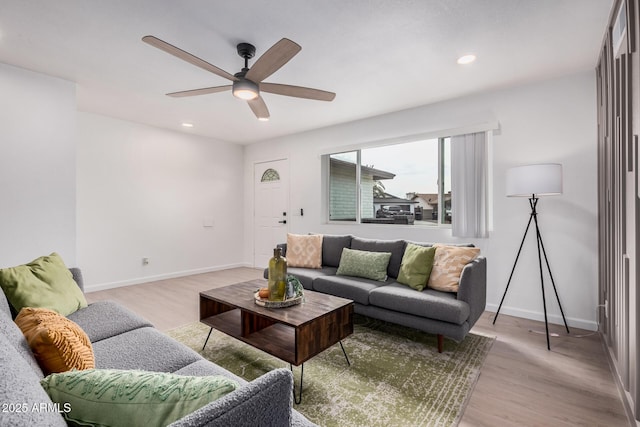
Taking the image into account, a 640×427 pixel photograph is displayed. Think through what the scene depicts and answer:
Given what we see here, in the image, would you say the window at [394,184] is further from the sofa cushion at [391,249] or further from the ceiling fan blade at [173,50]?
the ceiling fan blade at [173,50]

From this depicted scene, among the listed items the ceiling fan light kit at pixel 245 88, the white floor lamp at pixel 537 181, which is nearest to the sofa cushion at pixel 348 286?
the white floor lamp at pixel 537 181

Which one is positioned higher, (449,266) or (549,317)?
(449,266)

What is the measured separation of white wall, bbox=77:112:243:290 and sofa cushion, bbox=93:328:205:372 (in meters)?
3.39

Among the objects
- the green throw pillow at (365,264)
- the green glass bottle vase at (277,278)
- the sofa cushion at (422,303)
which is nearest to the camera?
the green glass bottle vase at (277,278)

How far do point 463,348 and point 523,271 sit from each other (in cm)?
136

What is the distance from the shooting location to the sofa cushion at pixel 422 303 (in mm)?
2332

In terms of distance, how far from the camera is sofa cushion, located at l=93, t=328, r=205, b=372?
4.48ft

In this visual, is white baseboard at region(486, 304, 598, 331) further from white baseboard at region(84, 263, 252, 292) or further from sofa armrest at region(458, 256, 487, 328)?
white baseboard at region(84, 263, 252, 292)

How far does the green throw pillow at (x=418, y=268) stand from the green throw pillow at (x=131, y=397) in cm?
238

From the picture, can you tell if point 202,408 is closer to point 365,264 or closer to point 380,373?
point 380,373

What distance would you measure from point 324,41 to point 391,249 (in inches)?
84.3

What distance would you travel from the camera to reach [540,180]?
264 cm

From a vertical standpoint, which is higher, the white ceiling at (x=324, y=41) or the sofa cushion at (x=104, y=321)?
the white ceiling at (x=324, y=41)

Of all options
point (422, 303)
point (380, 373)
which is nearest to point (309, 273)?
point (422, 303)
